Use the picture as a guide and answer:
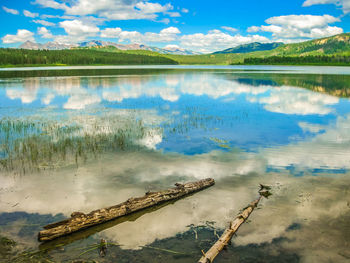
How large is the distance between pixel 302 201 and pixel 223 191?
3417 millimetres

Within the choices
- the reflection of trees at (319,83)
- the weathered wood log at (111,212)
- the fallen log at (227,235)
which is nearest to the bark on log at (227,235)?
the fallen log at (227,235)

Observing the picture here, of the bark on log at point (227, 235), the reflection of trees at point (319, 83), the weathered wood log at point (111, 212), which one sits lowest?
the bark on log at point (227, 235)

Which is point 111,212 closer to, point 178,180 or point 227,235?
point 227,235

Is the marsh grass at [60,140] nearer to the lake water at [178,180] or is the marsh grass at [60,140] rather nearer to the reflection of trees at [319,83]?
the lake water at [178,180]

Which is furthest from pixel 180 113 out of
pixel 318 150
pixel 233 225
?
pixel 233 225

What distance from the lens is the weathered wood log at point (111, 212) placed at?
29.7 feet

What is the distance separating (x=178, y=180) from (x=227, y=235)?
17.6 ft

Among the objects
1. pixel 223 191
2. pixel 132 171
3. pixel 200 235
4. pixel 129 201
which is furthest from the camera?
pixel 132 171

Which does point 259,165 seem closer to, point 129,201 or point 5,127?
point 129,201

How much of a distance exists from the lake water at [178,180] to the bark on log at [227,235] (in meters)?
0.26

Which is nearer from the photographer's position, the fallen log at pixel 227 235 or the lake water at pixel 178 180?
the fallen log at pixel 227 235

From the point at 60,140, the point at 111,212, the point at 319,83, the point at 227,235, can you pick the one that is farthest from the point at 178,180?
the point at 319,83

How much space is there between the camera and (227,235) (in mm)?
8930

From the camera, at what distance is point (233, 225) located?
31.2 feet
